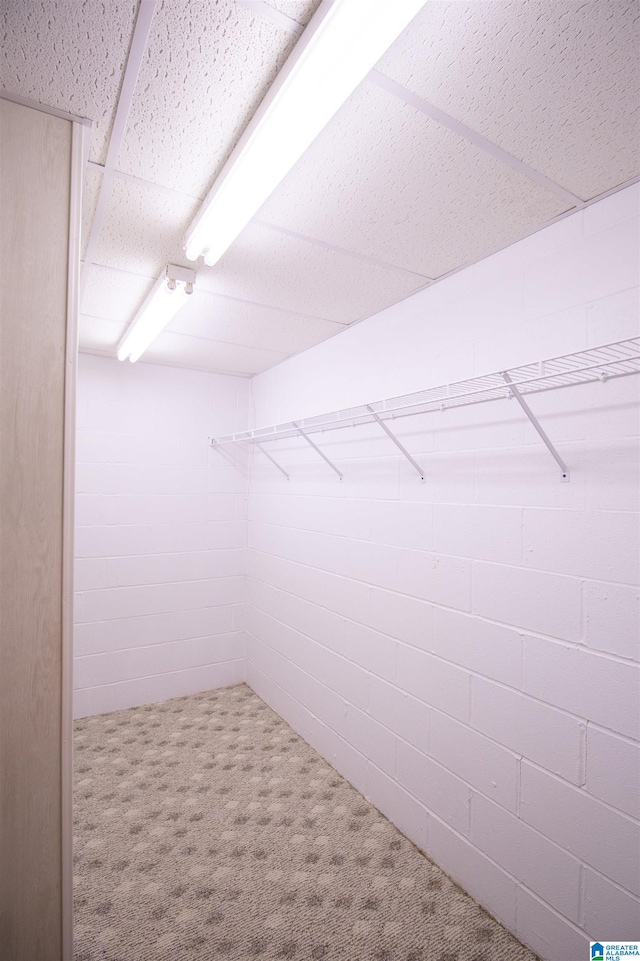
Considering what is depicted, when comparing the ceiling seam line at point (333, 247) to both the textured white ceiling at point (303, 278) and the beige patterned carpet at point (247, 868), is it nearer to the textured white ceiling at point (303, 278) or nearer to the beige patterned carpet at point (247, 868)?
the textured white ceiling at point (303, 278)

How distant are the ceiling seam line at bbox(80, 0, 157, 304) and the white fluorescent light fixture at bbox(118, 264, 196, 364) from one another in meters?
0.28

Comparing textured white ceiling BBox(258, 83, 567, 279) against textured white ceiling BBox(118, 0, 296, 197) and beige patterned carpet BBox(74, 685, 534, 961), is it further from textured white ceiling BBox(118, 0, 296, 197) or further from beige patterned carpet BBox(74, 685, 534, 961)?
beige patterned carpet BBox(74, 685, 534, 961)

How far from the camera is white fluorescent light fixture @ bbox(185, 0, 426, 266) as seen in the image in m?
0.78

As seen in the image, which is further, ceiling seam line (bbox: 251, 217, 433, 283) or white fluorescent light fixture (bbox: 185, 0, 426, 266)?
ceiling seam line (bbox: 251, 217, 433, 283)

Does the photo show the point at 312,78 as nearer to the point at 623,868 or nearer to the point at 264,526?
the point at 623,868

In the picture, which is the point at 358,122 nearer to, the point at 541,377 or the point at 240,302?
the point at 541,377

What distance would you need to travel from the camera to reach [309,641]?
8.80ft

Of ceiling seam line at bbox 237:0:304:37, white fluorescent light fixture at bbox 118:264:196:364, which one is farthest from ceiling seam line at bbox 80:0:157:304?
white fluorescent light fixture at bbox 118:264:196:364

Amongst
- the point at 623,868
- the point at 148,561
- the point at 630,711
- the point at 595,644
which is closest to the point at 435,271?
the point at 595,644

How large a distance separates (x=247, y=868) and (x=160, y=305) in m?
2.24

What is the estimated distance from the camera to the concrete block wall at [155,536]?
3.00 m

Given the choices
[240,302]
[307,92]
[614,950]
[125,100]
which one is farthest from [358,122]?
[614,950]

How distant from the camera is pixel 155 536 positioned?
3199mm

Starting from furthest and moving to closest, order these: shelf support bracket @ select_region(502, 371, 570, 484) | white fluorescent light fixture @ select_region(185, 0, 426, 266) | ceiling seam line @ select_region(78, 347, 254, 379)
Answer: ceiling seam line @ select_region(78, 347, 254, 379), shelf support bracket @ select_region(502, 371, 570, 484), white fluorescent light fixture @ select_region(185, 0, 426, 266)
